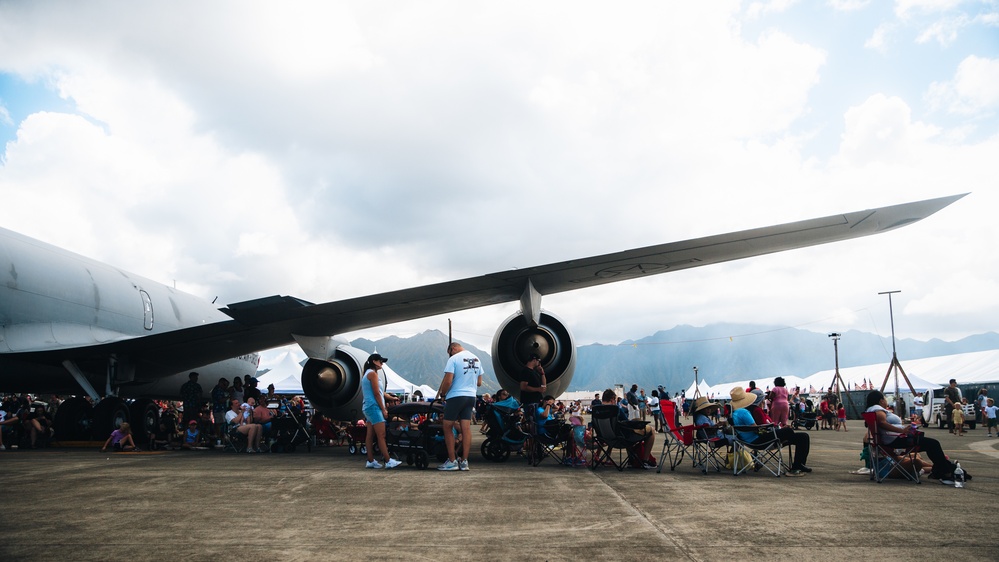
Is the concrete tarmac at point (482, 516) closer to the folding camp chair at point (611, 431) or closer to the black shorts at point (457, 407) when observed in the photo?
the folding camp chair at point (611, 431)

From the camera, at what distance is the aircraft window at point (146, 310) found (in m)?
14.5

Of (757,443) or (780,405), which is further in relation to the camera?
(780,405)

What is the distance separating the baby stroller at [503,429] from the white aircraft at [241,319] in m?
0.55

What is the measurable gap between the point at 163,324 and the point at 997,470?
16628 mm

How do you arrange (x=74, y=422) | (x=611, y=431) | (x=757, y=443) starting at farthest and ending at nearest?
(x=74, y=422) < (x=611, y=431) < (x=757, y=443)

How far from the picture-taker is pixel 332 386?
1245cm

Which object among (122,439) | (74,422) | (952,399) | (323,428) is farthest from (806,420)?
(74,422)

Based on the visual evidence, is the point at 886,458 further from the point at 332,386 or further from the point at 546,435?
the point at 332,386

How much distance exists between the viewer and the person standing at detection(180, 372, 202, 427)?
15383mm

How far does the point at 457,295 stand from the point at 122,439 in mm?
7507

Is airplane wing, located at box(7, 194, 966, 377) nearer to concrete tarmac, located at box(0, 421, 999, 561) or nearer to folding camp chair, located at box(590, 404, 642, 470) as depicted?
folding camp chair, located at box(590, 404, 642, 470)

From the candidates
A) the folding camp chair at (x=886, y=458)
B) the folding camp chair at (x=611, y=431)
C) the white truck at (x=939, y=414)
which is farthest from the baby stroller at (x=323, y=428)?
the white truck at (x=939, y=414)

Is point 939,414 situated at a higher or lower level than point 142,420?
lower

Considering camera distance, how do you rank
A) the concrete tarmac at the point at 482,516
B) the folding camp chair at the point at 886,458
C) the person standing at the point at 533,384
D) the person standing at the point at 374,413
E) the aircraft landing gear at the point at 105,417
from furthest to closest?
1. the aircraft landing gear at the point at 105,417
2. the person standing at the point at 533,384
3. the person standing at the point at 374,413
4. the folding camp chair at the point at 886,458
5. the concrete tarmac at the point at 482,516
